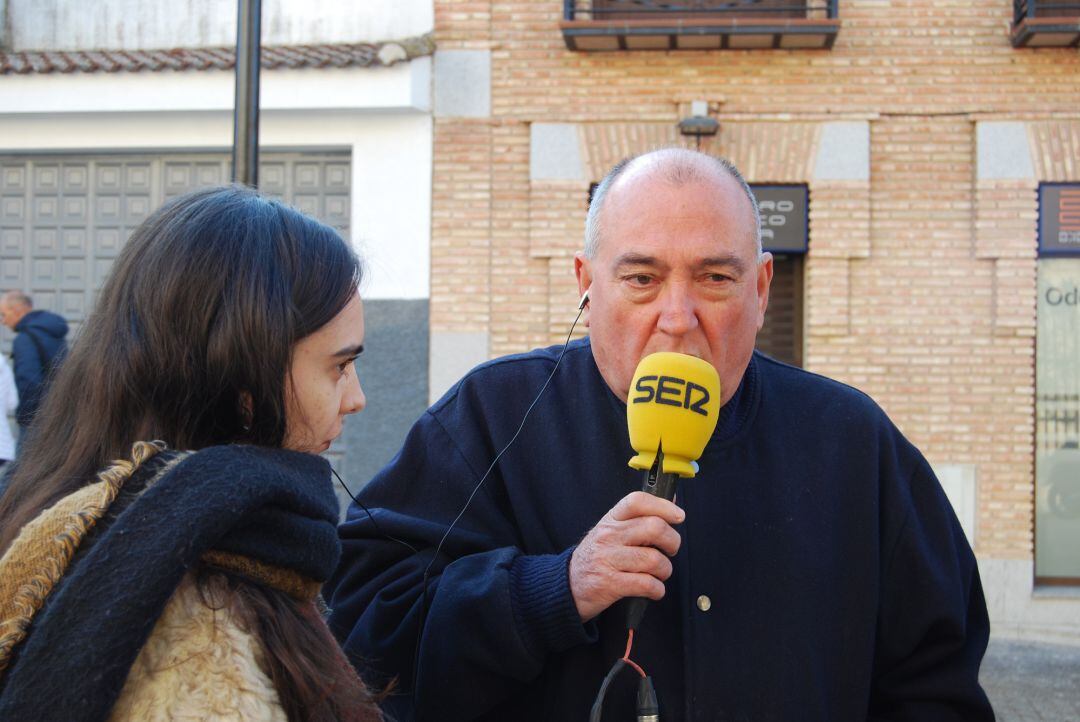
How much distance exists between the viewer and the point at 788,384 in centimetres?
240

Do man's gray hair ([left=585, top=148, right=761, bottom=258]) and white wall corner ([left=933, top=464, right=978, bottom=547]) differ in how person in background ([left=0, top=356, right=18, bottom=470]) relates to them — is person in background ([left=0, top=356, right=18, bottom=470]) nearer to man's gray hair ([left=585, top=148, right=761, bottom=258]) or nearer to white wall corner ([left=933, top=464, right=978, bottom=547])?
man's gray hair ([left=585, top=148, right=761, bottom=258])

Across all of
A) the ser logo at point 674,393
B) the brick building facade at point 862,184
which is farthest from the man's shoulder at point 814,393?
the brick building facade at point 862,184

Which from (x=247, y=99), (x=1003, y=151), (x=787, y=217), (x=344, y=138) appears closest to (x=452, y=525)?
(x=247, y=99)

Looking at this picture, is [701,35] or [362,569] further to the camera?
[701,35]

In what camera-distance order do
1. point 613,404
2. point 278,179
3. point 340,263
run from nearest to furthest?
point 340,263, point 613,404, point 278,179

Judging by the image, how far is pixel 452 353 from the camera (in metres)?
9.14

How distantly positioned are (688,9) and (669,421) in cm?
789

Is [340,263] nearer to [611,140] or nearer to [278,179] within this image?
[611,140]

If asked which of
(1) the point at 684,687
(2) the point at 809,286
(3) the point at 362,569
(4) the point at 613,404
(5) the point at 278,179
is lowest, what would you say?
(1) the point at 684,687

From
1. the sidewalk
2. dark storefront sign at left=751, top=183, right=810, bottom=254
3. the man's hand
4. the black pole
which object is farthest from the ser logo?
dark storefront sign at left=751, top=183, right=810, bottom=254

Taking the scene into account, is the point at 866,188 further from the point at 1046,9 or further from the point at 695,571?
the point at 695,571

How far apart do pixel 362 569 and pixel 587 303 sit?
29.9 inches

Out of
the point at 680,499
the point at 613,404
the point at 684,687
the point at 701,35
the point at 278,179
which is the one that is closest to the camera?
the point at 684,687

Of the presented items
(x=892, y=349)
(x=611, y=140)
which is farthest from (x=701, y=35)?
(x=892, y=349)
